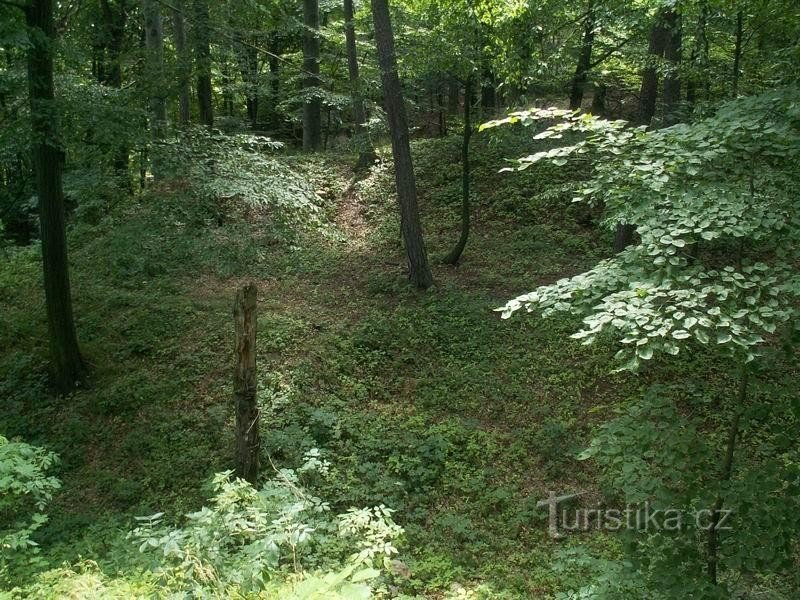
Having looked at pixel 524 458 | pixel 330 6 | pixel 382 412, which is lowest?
pixel 524 458

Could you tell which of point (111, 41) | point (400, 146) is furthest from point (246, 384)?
point (111, 41)

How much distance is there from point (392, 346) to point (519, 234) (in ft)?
15.2

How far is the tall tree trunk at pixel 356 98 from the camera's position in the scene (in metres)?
13.8

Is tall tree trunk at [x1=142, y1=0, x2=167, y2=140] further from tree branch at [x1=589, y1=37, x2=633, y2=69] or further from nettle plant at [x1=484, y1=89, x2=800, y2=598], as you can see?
tree branch at [x1=589, y1=37, x2=633, y2=69]

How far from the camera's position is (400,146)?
962 cm

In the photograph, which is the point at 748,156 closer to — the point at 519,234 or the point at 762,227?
the point at 762,227

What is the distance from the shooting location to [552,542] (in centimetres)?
541

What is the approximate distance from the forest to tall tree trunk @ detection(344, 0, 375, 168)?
58cm

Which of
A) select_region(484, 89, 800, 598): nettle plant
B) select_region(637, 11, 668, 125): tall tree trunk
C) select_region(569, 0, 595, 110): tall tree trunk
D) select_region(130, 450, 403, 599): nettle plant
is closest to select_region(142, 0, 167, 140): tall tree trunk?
select_region(130, 450, 403, 599): nettle plant

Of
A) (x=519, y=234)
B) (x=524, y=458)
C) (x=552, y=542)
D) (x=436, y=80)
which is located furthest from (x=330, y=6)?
(x=552, y=542)

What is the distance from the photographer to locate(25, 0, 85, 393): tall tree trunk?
21.1ft

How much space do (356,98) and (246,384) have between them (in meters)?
10.0

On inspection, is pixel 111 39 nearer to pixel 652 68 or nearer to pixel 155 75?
pixel 155 75

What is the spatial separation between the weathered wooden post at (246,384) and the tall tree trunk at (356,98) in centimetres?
894
